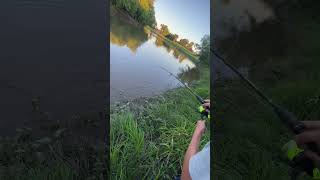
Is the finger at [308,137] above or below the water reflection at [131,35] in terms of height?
below

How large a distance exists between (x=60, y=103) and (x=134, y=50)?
614 mm

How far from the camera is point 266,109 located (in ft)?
11.7

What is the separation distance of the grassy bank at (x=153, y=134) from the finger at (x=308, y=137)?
2.47ft

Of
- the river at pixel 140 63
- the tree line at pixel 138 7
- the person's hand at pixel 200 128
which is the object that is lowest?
the person's hand at pixel 200 128

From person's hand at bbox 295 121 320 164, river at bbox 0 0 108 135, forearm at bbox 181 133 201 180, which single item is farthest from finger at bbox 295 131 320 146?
river at bbox 0 0 108 135

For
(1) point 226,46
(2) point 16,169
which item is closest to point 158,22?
(1) point 226,46

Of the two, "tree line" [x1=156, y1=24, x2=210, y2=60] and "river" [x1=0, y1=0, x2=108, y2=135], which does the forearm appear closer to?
"tree line" [x1=156, y1=24, x2=210, y2=60]

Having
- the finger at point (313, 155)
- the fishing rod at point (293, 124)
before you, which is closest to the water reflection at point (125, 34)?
the fishing rod at point (293, 124)

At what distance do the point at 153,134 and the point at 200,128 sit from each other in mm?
326

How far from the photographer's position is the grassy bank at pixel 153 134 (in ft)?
11.8

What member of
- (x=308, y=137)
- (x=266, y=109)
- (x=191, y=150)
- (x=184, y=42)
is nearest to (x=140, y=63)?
(x=184, y=42)

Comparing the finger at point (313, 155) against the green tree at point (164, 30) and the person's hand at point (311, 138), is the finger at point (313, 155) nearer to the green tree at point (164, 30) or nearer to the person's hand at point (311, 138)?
the person's hand at point (311, 138)

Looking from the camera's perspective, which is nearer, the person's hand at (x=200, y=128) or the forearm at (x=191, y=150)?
the forearm at (x=191, y=150)

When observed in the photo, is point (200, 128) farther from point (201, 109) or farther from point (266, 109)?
point (266, 109)
